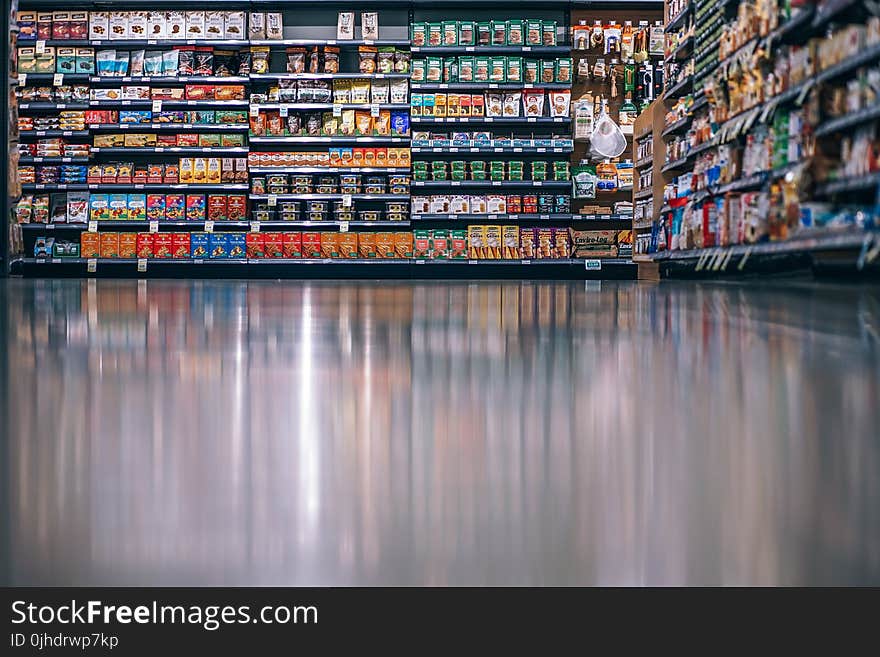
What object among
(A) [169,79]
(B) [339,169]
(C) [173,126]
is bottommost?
(B) [339,169]

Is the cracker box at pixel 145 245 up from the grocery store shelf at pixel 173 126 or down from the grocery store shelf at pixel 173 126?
down

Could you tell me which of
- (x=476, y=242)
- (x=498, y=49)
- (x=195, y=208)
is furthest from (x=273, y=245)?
(x=498, y=49)

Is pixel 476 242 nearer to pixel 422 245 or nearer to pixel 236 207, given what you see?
pixel 422 245

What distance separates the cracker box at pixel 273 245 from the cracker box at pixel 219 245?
387 millimetres

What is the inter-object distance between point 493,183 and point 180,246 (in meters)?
3.18

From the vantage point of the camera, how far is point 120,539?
41cm

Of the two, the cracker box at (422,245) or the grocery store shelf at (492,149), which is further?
the cracker box at (422,245)

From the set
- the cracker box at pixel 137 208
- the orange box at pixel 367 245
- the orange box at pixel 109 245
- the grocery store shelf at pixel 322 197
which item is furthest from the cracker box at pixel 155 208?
the orange box at pixel 367 245

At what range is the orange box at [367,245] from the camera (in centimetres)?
999

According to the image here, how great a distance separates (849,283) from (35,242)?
843cm

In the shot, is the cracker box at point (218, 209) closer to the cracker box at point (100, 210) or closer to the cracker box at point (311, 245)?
the cracker box at point (311, 245)

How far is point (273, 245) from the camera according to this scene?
995cm

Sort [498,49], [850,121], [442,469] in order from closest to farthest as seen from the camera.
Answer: [442,469] → [850,121] → [498,49]
